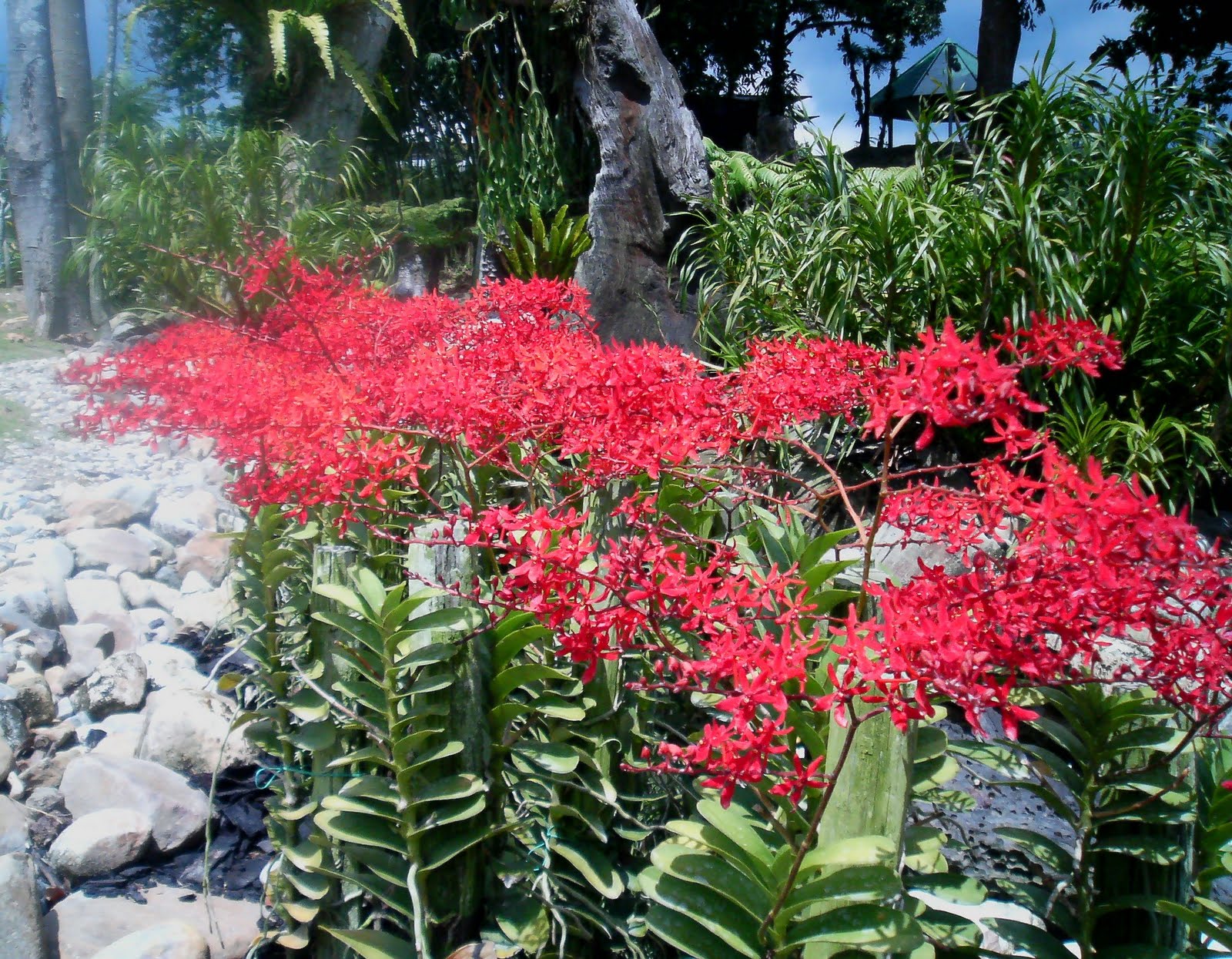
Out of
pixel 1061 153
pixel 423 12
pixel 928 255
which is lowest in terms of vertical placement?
pixel 928 255

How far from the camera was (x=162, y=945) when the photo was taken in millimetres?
1387

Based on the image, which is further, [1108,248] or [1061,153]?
[1061,153]

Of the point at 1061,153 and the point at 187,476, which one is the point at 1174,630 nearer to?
the point at 187,476

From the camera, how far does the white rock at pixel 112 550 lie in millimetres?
2141

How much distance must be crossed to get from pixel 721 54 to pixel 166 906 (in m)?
7.62

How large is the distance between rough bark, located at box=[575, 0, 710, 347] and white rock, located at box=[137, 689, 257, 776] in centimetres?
275

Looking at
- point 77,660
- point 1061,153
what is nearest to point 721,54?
point 1061,153

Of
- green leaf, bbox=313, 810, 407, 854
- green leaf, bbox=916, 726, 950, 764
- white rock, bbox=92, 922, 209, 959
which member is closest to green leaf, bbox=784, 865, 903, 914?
green leaf, bbox=916, 726, 950, 764

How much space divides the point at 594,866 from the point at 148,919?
922 mm

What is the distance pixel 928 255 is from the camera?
113 inches

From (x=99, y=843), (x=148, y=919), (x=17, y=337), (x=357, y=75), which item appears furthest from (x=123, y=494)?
(x=357, y=75)

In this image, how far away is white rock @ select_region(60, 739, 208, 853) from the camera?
1772 millimetres

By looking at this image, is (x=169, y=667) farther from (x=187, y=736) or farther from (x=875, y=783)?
(x=875, y=783)

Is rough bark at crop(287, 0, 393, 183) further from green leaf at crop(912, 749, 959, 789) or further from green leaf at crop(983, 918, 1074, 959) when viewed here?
green leaf at crop(983, 918, 1074, 959)
